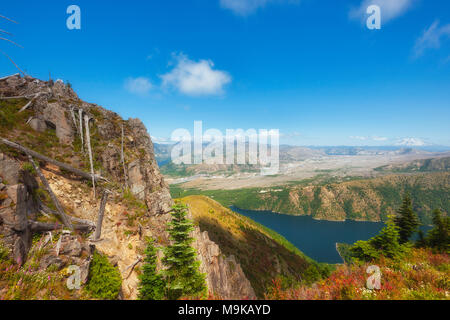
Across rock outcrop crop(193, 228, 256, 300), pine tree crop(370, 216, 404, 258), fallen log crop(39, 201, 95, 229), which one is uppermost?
fallen log crop(39, 201, 95, 229)

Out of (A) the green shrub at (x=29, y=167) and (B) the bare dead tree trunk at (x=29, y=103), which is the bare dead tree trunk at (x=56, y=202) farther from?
(B) the bare dead tree trunk at (x=29, y=103)

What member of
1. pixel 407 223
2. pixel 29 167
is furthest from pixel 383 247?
pixel 29 167

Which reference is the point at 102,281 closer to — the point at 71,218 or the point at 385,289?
the point at 71,218

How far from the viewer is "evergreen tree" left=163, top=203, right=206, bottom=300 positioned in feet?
36.2

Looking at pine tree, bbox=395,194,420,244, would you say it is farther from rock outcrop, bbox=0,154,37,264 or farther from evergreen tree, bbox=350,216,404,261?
rock outcrop, bbox=0,154,37,264

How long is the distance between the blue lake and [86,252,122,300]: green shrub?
137572 millimetres

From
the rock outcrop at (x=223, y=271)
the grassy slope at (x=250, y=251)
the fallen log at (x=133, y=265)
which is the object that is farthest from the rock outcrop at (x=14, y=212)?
the grassy slope at (x=250, y=251)

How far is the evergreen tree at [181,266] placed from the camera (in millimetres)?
11023

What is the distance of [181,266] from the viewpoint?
1152 centimetres

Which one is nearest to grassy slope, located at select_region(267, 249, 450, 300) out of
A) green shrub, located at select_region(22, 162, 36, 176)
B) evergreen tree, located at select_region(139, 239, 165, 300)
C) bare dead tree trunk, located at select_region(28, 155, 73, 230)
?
evergreen tree, located at select_region(139, 239, 165, 300)

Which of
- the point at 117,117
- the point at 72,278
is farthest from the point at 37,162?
the point at 117,117

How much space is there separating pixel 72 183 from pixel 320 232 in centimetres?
18865

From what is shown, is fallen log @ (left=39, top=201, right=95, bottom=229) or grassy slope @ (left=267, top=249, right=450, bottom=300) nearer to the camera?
grassy slope @ (left=267, top=249, right=450, bottom=300)

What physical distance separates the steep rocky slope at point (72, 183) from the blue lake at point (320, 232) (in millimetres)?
131905
